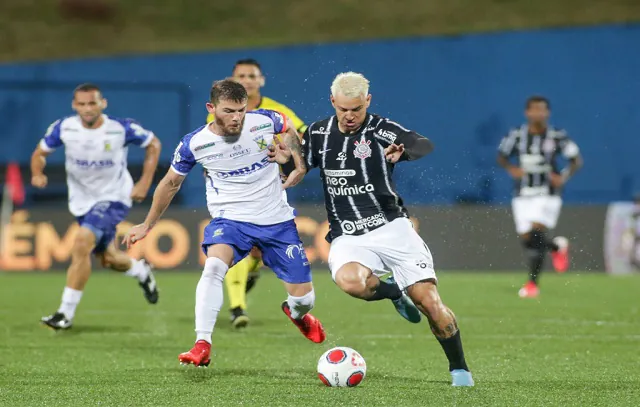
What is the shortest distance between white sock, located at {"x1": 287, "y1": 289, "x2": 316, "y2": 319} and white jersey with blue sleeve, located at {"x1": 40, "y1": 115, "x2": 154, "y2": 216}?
2.72 metres

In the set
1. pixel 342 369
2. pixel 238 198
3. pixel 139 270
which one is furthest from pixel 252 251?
pixel 342 369

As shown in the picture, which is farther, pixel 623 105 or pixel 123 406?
pixel 623 105

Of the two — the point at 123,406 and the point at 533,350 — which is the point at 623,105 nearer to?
the point at 533,350

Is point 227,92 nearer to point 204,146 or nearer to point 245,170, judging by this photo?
point 204,146

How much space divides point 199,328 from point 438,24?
16.4 meters

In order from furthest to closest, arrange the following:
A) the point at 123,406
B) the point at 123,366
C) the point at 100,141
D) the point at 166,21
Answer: the point at 166,21, the point at 100,141, the point at 123,366, the point at 123,406

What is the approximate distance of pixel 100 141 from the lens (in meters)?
9.31

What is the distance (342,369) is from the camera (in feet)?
19.4

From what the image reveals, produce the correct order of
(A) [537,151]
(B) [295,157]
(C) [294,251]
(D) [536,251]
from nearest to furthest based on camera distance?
(B) [295,157], (C) [294,251], (D) [536,251], (A) [537,151]

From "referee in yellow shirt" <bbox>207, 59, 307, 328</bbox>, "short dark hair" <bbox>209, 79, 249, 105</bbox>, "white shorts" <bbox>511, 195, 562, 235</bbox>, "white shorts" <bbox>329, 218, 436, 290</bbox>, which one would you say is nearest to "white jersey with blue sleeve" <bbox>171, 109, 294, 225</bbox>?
"short dark hair" <bbox>209, 79, 249, 105</bbox>

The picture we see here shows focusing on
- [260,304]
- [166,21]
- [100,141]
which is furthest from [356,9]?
[100,141]

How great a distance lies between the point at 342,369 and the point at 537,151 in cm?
713

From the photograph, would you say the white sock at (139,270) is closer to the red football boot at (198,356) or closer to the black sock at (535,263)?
the red football boot at (198,356)

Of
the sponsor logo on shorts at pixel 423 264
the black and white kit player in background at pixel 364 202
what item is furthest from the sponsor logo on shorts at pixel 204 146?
the sponsor logo on shorts at pixel 423 264
